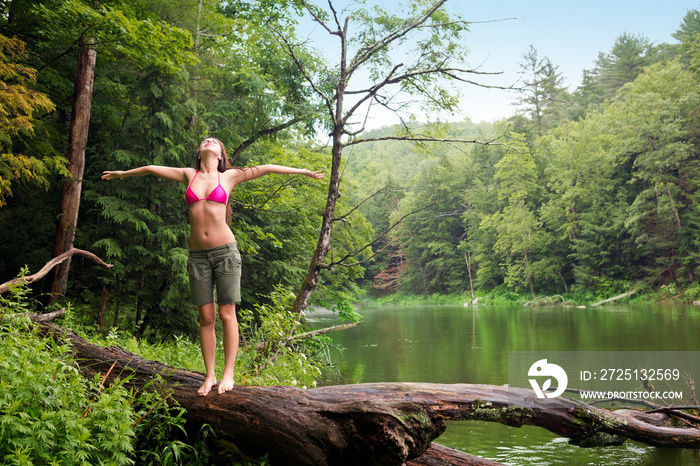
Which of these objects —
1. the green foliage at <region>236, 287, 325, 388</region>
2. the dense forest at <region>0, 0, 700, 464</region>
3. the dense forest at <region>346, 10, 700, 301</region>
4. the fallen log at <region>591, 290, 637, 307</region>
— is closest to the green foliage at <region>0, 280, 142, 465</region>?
the dense forest at <region>0, 0, 700, 464</region>

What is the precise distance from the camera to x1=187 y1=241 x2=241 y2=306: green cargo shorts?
12.2 ft

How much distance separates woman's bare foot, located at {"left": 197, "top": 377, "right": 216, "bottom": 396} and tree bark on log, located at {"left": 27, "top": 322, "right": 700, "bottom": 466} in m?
0.04

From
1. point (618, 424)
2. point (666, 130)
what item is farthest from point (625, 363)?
point (666, 130)

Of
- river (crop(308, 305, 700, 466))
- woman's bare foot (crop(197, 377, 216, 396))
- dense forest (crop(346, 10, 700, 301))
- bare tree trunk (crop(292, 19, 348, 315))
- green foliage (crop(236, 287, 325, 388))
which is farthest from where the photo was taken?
dense forest (crop(346, 10, 700, 301))

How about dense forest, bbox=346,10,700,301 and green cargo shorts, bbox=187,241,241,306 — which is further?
dense forest, bbox=346,10,700,301

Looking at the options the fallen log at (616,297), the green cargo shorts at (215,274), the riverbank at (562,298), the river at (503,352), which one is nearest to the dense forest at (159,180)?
the green cargo shorts at (215,274)

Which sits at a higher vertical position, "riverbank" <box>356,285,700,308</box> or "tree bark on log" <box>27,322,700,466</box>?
"tree bark on log" <box>27,322,700,466</box>

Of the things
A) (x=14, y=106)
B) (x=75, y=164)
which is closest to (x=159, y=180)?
(x=75, y=164)

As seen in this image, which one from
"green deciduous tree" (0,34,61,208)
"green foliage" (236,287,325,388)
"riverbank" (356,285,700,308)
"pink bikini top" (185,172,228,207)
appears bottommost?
"riverbank" (356,285,700,308)

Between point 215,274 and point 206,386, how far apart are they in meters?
0.78

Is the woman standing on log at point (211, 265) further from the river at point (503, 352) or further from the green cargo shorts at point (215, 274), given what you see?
the river at point (503, 352)

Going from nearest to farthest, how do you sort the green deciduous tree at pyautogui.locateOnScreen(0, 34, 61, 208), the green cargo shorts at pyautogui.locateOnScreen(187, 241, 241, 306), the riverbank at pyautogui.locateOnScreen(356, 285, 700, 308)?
the green cargo shorts at pyautogui.locateOnScreen(187, 241, 241, 306)
the green deciduous tree at pyautogui.locateOnScreen(0, 34, 61, 208)
the riverbank at pyautogui.locateOnScreen(356, 285, 700, 308)

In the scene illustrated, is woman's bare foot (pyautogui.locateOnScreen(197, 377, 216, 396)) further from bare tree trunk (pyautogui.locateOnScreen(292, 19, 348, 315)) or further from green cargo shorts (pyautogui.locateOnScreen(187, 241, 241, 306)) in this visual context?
bare tree trunk (pyautogui.locateOnScreen(292, 19, 348, 315))

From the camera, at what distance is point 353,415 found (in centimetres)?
308
